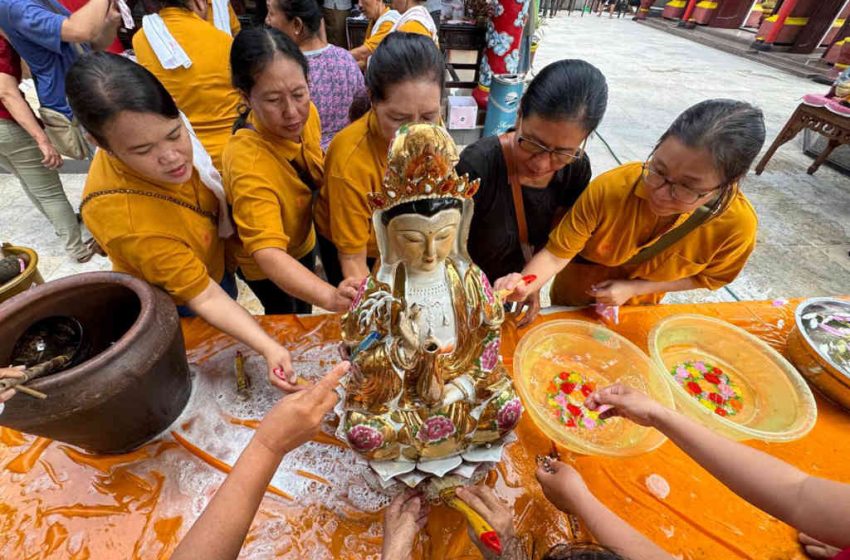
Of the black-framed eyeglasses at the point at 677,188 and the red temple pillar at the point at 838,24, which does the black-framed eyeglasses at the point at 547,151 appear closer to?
the black-framed eyeglasses at the point at 677,188

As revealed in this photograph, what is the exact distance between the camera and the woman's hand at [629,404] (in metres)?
1.12

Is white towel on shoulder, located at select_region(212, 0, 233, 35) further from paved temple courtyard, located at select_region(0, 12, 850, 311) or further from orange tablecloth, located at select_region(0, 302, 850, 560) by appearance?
orange tablecloth, located at select_region(0, 302, 850, 560)

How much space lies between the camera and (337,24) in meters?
4.46

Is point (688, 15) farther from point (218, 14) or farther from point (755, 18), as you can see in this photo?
point (218, 14)

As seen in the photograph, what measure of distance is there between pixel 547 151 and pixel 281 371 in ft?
3.85

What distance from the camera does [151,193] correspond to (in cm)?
124

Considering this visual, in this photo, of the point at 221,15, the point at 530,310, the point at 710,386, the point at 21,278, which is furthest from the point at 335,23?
the point at 710,386

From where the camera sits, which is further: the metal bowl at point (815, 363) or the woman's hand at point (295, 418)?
the metal bowl at point (815, 363)

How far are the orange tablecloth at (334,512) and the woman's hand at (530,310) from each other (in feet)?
1.62

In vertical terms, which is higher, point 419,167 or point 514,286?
point 419,167

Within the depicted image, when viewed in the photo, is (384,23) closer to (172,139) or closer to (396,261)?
(172,139)

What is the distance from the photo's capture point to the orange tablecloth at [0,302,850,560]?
1.14 meters

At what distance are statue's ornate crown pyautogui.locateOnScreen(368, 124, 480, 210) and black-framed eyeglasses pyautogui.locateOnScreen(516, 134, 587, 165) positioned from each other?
47 centimetres

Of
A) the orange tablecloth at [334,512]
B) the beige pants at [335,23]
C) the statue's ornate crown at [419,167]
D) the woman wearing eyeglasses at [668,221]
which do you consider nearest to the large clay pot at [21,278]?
the orange tablecloth at [334,512]
